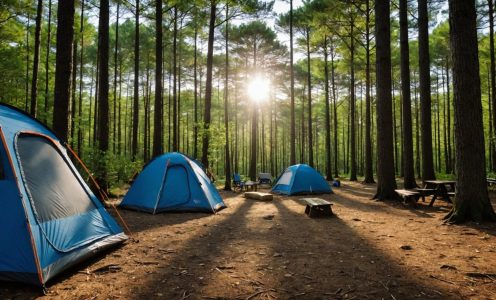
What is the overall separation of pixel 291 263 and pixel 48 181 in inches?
142

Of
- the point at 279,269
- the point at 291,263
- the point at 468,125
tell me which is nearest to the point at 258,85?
the point at 468,125

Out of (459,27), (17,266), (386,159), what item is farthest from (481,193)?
(17,266)

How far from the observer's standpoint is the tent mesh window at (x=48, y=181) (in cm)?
371

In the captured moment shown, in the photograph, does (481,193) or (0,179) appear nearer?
(0,179)

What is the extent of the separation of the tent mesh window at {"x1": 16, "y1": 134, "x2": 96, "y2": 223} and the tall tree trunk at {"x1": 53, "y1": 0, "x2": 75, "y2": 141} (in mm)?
2718

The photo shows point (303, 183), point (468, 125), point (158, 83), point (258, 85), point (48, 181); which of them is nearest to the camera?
point (48, 181)

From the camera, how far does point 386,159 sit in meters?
9.95

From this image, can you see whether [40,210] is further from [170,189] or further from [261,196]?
[261,196]

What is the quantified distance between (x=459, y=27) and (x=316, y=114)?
32.3 m

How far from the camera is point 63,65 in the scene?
6676mm

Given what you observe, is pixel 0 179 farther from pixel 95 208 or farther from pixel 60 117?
pixel 60 117

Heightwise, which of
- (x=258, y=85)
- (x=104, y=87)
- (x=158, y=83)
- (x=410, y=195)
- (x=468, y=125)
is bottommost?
(x=410, y=195)

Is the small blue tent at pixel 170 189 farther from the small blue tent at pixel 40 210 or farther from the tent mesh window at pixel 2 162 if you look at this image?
the tent mesh window at pixel 2 162

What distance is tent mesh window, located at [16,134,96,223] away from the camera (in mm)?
3709
